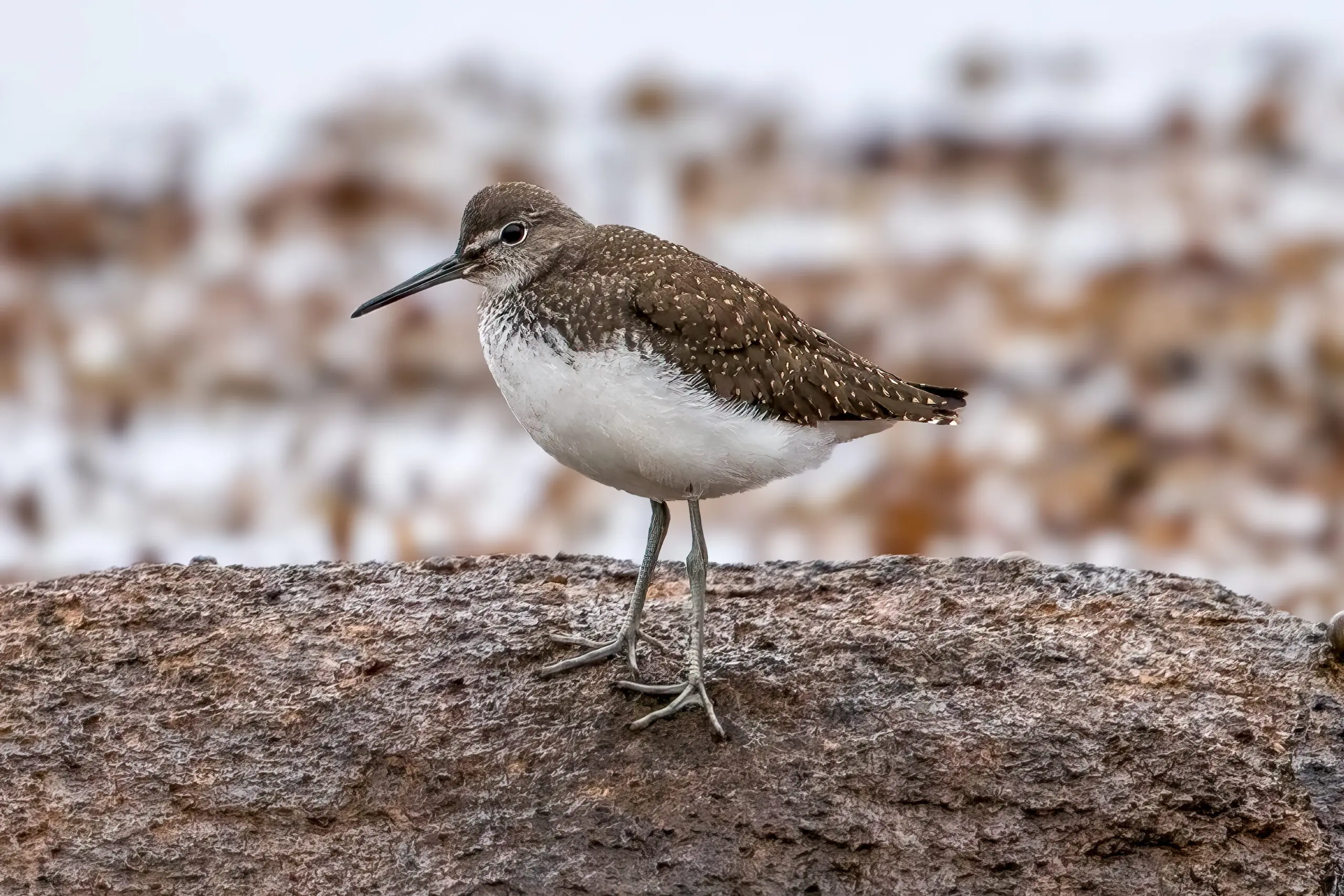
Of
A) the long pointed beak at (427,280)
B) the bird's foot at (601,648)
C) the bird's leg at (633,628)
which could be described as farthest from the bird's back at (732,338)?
the bird's foot at (601,648)

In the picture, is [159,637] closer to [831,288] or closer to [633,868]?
[633,868]

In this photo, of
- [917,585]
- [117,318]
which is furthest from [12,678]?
[117,318]

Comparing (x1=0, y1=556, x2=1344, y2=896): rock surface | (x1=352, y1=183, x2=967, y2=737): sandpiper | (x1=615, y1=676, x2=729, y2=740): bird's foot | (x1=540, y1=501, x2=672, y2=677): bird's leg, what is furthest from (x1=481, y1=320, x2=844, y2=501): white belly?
(x1=0, y1=556, x2=1344, y2=896): rock surface

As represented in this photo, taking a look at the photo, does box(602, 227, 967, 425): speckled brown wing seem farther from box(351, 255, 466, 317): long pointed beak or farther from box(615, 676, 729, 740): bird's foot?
box(615, 676, 729, 740): bird's foot

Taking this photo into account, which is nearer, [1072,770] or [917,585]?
[1072,770]

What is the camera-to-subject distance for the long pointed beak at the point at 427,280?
5301mm

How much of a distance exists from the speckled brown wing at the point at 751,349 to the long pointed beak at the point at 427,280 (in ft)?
1.66

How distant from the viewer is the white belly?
4.81 metres

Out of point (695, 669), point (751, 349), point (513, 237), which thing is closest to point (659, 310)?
point (751, 349)

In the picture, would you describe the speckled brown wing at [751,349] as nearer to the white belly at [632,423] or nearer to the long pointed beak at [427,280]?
the white belly at [632,423]

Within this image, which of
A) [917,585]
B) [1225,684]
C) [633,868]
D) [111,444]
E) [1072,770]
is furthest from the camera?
[111,444]

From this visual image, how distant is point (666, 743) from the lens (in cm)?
501

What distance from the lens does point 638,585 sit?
545cm

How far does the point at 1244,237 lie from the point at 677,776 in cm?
695
